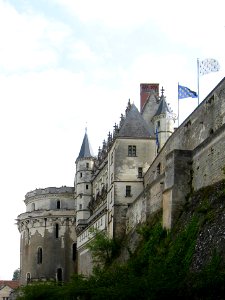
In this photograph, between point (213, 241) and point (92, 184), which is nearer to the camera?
point (213, 241)

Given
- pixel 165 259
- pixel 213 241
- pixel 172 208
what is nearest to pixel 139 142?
pixel 172 208

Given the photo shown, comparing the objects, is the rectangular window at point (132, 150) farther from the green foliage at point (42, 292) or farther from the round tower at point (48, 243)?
the round tower at point (48, 243)

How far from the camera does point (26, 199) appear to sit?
340 ft

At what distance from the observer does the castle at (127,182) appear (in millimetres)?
42625

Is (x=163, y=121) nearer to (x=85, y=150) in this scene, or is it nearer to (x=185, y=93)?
(x=185, y=93)

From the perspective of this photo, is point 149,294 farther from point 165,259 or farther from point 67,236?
point 67,236

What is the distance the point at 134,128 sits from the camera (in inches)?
2603

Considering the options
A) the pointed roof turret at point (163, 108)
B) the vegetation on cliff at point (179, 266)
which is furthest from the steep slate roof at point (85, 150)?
the vegetation on cliff at point (179, 266)

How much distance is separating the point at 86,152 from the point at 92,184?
6094mm

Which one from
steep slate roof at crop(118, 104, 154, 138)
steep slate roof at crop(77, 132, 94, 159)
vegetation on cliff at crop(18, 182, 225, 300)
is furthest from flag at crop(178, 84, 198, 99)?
steep slate roof at crop(77, 132, 94, 159)

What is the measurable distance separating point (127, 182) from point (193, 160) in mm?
22533

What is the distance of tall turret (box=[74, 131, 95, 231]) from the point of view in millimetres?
91000

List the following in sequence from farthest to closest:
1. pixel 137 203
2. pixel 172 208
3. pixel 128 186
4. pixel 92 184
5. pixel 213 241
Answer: pixel 92 184 < pixel 128 186 < pixel 137 203 < pixel 172 208 < pixel 213 241

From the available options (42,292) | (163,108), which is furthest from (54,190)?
(42,292)
